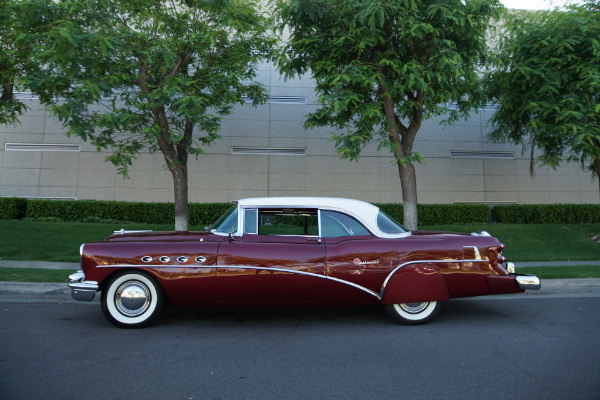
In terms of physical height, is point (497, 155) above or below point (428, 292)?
above

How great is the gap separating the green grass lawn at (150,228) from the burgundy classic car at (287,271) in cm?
606

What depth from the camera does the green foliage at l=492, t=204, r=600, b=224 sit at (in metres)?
16.1

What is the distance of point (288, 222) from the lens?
539cm

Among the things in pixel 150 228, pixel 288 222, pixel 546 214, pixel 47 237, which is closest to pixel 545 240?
pixel 546 214

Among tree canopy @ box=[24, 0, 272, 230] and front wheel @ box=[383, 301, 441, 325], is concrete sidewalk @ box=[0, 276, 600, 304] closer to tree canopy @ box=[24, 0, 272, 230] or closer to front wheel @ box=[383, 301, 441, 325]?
front wheel @ box=[383, 301, 441, 325]

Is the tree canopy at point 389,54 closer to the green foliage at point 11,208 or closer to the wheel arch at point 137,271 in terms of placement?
the wheel arch at point 137,271

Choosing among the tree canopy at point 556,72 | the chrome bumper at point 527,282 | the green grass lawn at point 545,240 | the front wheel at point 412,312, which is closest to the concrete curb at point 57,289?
the chrome bumper at point 527,282

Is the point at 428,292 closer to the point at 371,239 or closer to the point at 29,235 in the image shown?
the point at 371,239

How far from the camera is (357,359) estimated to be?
391cm

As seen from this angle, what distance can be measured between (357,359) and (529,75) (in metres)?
9.90

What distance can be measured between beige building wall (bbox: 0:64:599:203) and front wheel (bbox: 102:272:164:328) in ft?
37.7

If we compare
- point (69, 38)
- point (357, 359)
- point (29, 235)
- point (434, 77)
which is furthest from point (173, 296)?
point (29, 235)

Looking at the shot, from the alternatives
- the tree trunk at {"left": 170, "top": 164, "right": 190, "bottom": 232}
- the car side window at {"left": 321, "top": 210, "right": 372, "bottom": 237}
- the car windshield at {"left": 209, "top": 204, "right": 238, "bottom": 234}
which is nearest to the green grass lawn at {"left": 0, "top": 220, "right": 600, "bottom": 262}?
the tree trunk at {"left": 170, "top": 164, "right": 190, "bottom": 232}

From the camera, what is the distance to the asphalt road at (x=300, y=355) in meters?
3.18
